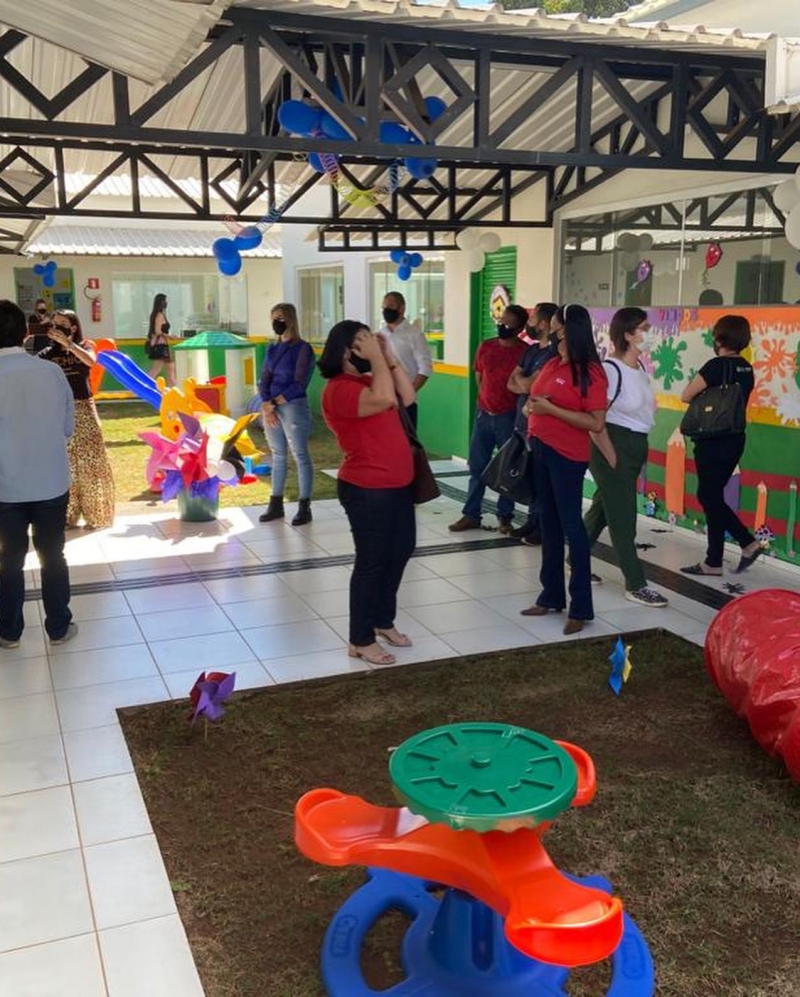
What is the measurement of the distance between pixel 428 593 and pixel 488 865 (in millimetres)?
3344

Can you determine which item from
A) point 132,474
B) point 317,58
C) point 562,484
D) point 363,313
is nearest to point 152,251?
point 363,313

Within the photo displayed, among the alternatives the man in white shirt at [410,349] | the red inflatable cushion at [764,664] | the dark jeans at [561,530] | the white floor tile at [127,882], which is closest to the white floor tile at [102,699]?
the white floor tile at [127,882]

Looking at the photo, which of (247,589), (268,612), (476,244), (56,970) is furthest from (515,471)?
(476,244)

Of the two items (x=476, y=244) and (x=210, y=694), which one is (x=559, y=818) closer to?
(x=210, y=694)

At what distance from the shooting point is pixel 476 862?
215 centimetres

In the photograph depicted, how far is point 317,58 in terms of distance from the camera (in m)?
5.33

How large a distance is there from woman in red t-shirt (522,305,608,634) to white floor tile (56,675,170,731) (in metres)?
2.08

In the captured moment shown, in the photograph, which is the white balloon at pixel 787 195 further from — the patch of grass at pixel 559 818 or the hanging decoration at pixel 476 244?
the hanging decoration at pixel 476 244

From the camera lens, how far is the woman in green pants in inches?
195

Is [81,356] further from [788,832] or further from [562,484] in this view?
[788,832]

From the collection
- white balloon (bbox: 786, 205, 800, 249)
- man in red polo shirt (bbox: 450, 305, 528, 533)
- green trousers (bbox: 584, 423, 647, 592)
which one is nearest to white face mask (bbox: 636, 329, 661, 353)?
man in red polo shirt (bbox: 450, 305, 528, 533)

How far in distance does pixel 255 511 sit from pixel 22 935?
17.0 feet

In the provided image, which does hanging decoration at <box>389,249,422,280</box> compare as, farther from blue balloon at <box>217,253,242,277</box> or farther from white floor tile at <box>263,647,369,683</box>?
white floor tile at <box>263,647,369,683</box>

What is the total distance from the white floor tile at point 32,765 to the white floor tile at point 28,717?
2.3 inches
